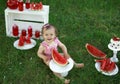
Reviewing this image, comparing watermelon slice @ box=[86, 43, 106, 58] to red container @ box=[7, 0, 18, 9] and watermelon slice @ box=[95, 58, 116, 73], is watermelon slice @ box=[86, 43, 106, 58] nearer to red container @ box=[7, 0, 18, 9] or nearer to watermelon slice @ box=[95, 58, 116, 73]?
watermelon slice @ box=[95, 58, 116, 73]

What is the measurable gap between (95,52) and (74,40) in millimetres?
388

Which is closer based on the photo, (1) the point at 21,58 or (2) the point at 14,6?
(1) the point at 21,58

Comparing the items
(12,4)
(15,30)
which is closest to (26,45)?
(15,30)

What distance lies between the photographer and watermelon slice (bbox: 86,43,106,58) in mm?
2959

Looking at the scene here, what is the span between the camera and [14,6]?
10.4 ft

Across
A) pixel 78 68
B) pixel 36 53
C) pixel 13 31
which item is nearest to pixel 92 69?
pixel 78 68

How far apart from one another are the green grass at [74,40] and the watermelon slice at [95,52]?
2.0 inches

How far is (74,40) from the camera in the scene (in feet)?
10.8

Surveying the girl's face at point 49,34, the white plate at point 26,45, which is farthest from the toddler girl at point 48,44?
the white plate at point 26,45

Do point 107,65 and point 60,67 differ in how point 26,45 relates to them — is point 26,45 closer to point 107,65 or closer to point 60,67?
point 60,67

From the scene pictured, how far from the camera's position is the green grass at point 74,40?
2717mm

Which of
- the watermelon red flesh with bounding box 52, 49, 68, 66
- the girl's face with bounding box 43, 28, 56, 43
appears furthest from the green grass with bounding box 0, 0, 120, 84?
the girl's face with bounding box 43, 28, 56, 43

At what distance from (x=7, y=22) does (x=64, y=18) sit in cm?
78

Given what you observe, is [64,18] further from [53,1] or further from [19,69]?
[19,69]
